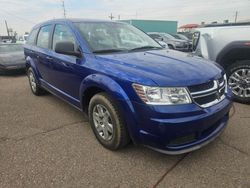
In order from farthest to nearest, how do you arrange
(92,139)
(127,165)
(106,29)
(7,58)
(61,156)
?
(7,58)
(106,29)
(92,139)
(61,156)
(127,165)

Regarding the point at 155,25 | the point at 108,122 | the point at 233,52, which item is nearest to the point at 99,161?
the point at 108,122

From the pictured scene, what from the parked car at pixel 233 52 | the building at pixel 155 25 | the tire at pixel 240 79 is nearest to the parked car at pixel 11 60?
the parked car at pixel 233 52

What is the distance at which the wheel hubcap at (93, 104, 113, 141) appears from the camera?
116 inches

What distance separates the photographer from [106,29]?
3777 mm

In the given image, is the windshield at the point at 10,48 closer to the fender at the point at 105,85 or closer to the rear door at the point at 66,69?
the rear door at the point at 66,69

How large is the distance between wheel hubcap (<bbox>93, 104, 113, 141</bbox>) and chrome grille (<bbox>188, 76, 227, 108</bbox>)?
103cm

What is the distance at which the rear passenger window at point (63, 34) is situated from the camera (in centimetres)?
363

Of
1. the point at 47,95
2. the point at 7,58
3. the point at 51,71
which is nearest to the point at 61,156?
the point at 51,71

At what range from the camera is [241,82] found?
4625 mm

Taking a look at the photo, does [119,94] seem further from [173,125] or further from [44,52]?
[44,52]

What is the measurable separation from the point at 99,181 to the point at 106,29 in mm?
2319

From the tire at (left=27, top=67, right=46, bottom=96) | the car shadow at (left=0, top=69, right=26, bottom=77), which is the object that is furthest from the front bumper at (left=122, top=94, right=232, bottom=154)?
the car shadow at (left=0, top=69, right=26, bottom=77)

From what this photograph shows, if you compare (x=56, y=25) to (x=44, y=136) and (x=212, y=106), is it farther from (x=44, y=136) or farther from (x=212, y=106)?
(x=212, y=106)

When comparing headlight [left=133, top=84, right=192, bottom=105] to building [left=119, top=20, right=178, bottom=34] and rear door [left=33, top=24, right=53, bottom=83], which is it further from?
building [left=119, top=20, right=178, bottom=34]
